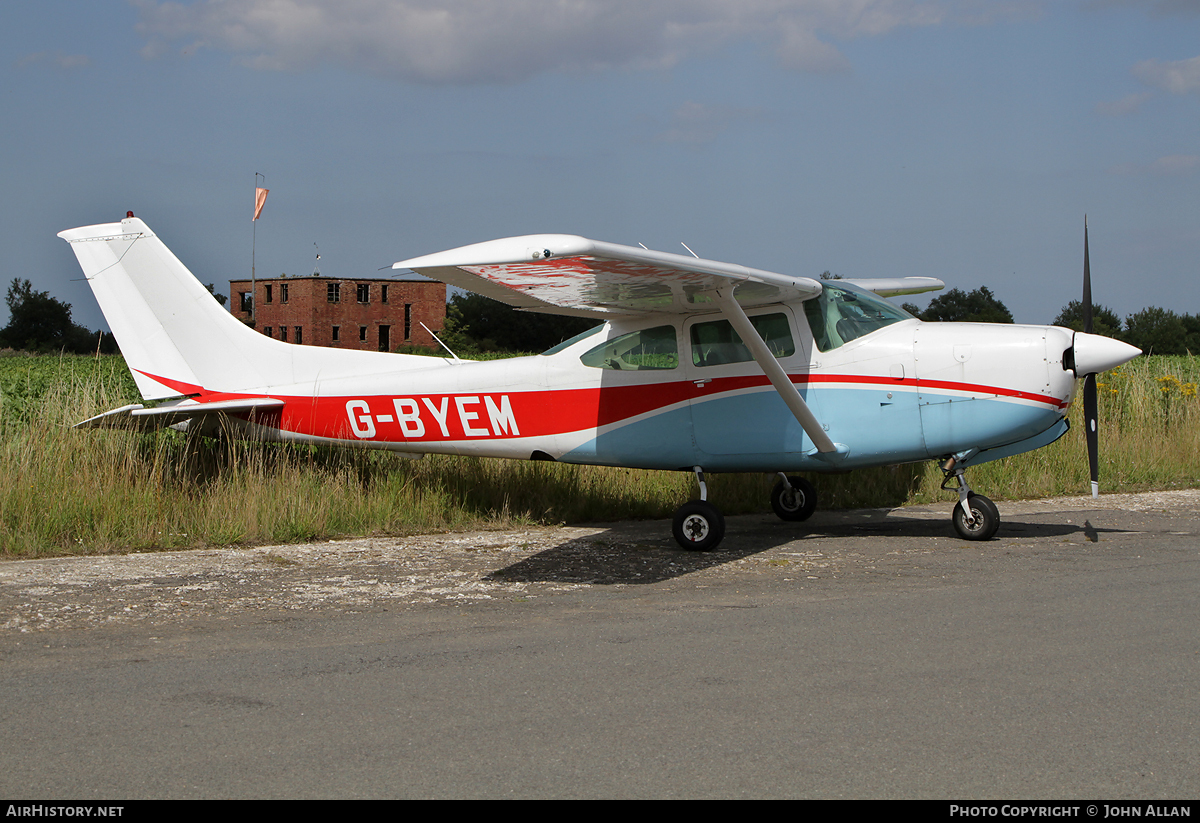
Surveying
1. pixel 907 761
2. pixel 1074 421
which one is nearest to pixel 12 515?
pixel 907 761

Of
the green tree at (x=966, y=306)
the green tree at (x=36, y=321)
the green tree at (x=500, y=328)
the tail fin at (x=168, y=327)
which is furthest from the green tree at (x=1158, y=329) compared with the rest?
the green tree at (x=36, y=321)

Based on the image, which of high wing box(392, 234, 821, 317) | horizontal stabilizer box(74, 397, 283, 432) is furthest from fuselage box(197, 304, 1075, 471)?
horizontal stabilizer box(74, 397, 283, 432)

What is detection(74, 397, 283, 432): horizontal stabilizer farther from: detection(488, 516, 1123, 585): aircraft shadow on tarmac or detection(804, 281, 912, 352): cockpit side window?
detection(804, 281, 912, 352): cockpit side window

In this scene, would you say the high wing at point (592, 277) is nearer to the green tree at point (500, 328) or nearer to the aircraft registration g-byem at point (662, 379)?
the aircraft registration g-byem at point (662, 379)

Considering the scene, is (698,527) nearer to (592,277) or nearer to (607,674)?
(592,277)

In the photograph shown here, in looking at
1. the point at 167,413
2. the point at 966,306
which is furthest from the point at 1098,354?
the point at 966,306

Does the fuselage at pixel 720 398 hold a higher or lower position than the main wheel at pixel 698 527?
higher

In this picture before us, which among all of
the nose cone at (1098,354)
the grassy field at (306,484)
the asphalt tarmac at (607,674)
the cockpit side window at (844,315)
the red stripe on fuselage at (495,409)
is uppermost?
the cockpit side window at (844,315)

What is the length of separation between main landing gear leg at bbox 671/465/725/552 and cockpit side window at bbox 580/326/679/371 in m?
1.26

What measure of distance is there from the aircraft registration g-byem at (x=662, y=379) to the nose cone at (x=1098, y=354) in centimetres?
1

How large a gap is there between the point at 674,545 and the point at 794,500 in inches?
74.5

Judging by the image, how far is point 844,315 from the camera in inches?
321

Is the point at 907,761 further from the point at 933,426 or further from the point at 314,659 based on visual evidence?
the point at 933,426

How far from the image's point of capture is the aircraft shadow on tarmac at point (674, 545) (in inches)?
272
